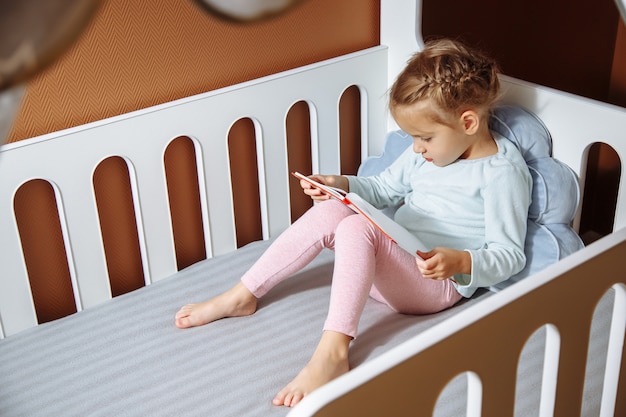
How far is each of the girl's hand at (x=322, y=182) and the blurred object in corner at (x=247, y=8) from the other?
909mm

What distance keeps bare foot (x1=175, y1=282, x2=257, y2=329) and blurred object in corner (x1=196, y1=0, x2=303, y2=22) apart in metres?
1.00

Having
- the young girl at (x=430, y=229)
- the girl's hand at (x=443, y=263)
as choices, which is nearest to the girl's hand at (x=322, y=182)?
the young girl at (x=430, y=229)

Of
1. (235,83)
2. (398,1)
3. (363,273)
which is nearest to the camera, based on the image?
(363,273)

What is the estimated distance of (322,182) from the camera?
128 cm

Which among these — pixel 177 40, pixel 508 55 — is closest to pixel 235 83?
pixel 177 40

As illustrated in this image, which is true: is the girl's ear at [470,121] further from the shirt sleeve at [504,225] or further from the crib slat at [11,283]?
the crib slat at [11,283]

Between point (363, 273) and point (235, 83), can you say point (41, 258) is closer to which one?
point (235, 83)

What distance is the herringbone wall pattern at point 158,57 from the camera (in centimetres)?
119

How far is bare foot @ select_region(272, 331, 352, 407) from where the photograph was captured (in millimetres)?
1040

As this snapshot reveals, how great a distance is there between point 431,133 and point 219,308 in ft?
1.55

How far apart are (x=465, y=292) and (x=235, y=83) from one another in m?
0.61

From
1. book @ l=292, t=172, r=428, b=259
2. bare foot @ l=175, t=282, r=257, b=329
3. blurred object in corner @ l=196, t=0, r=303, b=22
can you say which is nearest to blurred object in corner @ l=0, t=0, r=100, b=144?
blurred object in corner @ l=196, t=0, r=303, b=22

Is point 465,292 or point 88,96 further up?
point 88,96

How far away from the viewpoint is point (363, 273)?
110cm
